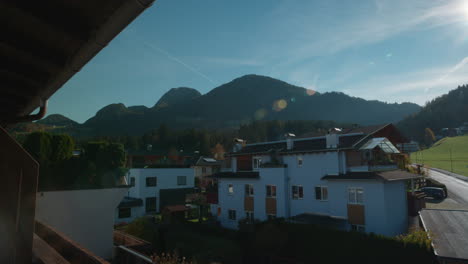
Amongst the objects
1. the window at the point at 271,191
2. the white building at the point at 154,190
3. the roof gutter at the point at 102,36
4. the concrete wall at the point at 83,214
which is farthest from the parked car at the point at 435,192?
the roof gutter at the point at 102,36

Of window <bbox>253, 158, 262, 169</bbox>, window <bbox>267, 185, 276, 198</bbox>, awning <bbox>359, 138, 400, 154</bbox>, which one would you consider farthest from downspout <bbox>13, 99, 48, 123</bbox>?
window <bbox>253, 158, 262, 169</bbox>

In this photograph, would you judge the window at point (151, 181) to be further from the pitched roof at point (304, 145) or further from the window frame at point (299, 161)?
the window frame at point (299, 161)

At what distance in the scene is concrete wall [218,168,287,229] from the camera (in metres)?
28.6

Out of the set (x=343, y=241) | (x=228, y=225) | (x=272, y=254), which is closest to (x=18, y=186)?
(x=343, y=241)

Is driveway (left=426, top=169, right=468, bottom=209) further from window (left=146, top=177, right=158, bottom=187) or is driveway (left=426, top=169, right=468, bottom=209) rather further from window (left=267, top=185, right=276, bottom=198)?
window (left=146, top=177, right=158, bottom=187)

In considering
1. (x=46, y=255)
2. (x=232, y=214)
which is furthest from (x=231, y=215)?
(x=46, y=255)

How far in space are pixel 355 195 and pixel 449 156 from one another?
88.4 m

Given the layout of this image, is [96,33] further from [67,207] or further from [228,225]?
[228,225]

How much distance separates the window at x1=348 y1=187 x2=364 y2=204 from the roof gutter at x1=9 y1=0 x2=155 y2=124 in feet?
77.9

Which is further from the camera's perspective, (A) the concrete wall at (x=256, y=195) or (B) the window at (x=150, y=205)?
(B) the window at (x=150, y=205)

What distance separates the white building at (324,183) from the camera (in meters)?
22.1

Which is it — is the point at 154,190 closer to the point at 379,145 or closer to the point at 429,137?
the point at 379,145

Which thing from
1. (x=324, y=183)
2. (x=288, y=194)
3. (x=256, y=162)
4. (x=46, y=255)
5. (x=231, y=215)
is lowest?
(x=231, y=215)

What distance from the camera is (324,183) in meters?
25.7
